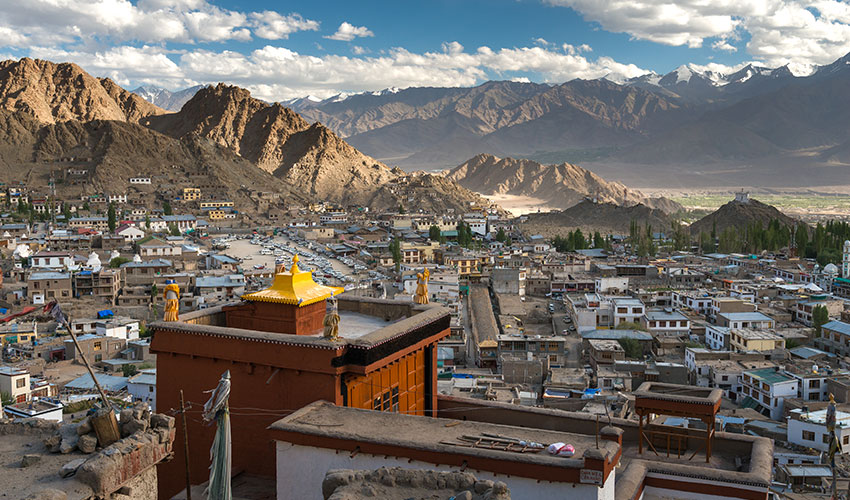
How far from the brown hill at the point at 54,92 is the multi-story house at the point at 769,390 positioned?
149 meters

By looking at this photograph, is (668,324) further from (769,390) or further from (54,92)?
(54,92)

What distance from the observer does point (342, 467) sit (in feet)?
26.5

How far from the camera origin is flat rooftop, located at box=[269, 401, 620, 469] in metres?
7.61

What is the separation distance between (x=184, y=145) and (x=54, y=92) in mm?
54829

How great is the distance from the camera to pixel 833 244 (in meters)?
74.0

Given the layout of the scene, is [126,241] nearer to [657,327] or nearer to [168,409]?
[657,327]

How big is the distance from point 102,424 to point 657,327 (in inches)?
1532

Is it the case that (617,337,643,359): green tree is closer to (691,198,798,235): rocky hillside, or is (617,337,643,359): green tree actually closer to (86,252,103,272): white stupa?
(86,252,103,272): white stupa

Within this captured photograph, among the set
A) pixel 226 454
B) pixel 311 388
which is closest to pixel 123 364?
pixel 311 388

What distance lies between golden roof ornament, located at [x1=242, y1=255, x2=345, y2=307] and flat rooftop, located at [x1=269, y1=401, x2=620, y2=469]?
2055 millimetres

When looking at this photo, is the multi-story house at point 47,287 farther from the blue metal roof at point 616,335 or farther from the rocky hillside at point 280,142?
the rocky hillside at point 280,142

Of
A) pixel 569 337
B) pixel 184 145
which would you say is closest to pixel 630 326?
pixel 569 337

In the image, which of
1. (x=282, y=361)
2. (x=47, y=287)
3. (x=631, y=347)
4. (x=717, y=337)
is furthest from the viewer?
(x=47, y=287)

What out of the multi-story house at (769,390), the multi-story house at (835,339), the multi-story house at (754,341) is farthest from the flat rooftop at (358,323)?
the multi-story house at (835,339)
